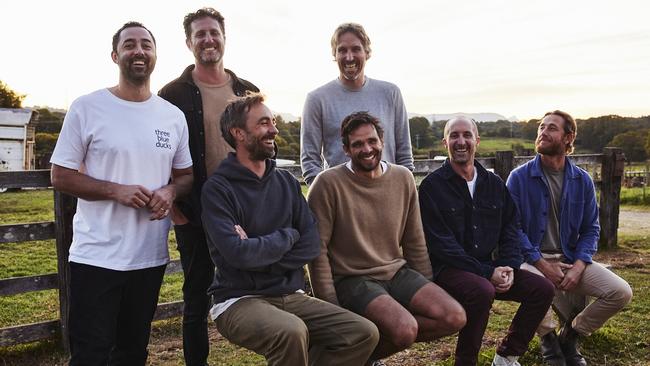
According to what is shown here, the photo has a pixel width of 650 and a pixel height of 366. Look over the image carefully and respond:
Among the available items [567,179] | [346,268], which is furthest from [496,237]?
[346,268]

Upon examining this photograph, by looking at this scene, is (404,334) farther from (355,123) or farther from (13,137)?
(13,137)

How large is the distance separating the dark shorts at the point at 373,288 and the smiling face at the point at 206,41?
67.7 inches

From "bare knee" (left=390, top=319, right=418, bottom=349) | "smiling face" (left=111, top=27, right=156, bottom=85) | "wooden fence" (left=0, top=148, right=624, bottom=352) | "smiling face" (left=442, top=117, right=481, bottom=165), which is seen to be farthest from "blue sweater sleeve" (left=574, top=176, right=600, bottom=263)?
"wooden fence" (left=0, top=148, right=624, bottom=352)

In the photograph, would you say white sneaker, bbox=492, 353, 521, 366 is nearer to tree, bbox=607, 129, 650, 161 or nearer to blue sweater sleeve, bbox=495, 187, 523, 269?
blue sweater sleeve, bbox=495, 187, 523, 269

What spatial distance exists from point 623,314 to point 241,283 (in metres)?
4.26

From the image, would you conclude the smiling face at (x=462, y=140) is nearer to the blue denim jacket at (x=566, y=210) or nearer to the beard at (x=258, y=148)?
the blue denim jacket at (x=566, y=210)

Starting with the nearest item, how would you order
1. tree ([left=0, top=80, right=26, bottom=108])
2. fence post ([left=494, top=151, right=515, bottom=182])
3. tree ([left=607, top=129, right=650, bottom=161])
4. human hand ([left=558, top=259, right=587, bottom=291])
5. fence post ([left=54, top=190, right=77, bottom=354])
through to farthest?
human hand ([left=558, top=259, right=587, bottom=291])
fence post ([left=54, top=190, right=77, bottom=354])
fence post ([left=494, top=151, right=515, bottom=182])
tree ([left=0, top=80, right=26, bottom=108])
tree ([left=607, top=129, right=650, bottom=161])

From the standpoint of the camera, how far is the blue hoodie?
317 centimetres

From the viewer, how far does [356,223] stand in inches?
148

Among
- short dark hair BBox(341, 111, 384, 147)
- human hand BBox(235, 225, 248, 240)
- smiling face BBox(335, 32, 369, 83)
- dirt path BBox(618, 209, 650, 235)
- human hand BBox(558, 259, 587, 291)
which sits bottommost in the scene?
dirt path BBox(618, 209, 650, 235)

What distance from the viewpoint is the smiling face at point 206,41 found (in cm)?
371

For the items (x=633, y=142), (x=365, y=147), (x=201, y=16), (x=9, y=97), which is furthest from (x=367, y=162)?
(x=633, y=142)

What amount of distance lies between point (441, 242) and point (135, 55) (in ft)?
7.81

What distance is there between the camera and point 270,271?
334 centimetres
